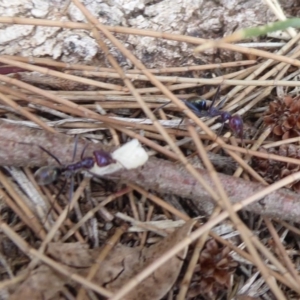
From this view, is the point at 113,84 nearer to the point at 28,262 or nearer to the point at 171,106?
the point at 171,106

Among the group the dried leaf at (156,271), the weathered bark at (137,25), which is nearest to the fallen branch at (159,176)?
the dried leaf at (156,271)

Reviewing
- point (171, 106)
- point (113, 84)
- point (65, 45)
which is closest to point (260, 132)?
point (171, 106)

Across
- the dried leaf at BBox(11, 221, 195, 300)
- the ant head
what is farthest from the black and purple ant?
the dried leaf at BBox(11, 221, 195, 300)

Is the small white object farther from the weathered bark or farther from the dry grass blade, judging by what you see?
the weathered bark

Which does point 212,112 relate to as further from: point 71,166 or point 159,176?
point 71,166

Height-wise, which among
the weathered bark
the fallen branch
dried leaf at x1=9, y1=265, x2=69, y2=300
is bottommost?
dried leaf at x1=9, y1=265, x2=69, y2=300

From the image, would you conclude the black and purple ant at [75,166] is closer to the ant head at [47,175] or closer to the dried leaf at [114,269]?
the ant head at [47,175]
